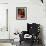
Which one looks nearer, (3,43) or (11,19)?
(3,43)

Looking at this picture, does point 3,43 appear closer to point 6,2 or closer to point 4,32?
point 4,32

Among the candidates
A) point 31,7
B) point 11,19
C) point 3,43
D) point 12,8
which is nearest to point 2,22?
point 11,19

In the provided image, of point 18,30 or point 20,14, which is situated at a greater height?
point 20,14

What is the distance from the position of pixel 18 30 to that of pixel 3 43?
2.45 ft

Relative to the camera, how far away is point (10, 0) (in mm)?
3900

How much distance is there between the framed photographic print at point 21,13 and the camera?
154 inches

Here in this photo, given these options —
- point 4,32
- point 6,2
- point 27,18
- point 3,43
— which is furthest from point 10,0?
point 3,43

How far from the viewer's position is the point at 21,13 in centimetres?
394

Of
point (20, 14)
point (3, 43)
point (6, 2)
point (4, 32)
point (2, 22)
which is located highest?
point (6, 2)

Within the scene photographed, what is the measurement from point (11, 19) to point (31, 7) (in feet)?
2.50

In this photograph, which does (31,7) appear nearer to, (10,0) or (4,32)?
(10,0)

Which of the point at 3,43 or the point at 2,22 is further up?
the point at 2,22

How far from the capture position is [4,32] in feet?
12.9

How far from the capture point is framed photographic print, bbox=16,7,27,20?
3.91m
